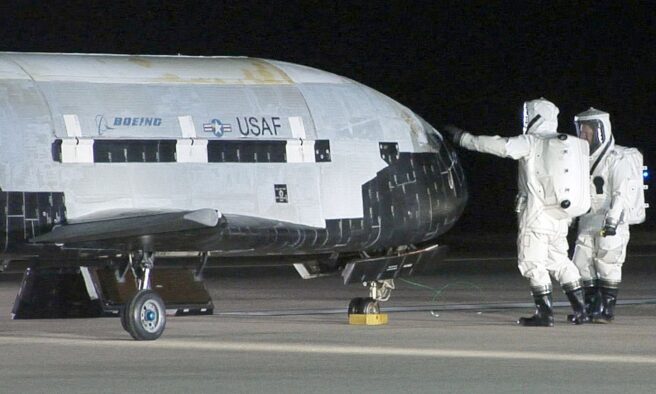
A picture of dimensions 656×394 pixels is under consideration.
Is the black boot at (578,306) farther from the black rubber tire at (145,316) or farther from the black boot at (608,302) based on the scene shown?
the black rubber tire at (145,316)

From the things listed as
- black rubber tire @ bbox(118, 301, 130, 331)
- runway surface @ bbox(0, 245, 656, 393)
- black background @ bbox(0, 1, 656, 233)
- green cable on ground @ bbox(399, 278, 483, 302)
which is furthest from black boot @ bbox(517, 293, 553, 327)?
black background @ bbox(0, 1, 656, 233)

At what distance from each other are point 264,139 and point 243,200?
72 centimetres

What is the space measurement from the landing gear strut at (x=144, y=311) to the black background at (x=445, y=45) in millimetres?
41167

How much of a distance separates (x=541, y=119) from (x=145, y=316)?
547 cm

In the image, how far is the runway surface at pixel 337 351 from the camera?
13.0 metres

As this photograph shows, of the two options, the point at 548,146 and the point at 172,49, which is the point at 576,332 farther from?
the point at 172,49

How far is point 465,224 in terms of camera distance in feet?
181

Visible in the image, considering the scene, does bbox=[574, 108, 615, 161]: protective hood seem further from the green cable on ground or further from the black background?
the black background

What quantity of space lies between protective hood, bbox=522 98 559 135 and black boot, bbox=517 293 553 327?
1.93m

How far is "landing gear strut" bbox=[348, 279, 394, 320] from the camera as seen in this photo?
757 inches

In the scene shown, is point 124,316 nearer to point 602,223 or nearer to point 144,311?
point 144,311

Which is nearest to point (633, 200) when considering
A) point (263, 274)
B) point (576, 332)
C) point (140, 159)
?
point (576, 332)

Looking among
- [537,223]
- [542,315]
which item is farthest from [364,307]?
[537,223]

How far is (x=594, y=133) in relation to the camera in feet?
65.9
